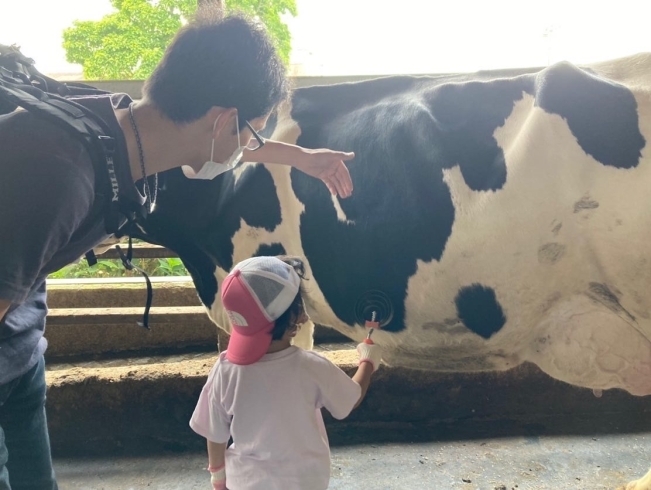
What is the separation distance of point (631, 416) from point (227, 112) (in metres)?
2.33

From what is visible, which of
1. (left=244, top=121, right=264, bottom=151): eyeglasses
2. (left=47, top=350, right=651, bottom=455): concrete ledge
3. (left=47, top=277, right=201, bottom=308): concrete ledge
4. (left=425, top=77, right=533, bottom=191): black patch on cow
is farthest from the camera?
(left=47, top=277, right=201, bottom=308): concrete ledge

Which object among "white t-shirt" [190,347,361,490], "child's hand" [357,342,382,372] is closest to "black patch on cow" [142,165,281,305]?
"child's hand" [357,342,382,372]

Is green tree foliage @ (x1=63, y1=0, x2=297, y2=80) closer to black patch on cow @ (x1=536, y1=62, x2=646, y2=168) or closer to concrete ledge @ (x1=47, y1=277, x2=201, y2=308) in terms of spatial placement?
concrete ledge @ (x1=47, y1=277, x2=201, y2=308)

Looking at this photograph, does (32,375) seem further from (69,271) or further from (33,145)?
(69,271)

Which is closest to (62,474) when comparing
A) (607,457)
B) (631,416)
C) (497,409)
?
(497,409)

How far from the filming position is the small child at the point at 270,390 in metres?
1.08

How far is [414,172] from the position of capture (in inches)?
56.4

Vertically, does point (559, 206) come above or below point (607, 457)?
above

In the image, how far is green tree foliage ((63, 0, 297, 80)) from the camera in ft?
13.5

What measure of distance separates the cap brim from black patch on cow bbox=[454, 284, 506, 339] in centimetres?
57

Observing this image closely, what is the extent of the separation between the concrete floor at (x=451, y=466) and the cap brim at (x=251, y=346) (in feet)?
3.85

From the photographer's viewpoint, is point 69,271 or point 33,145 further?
point 69,271

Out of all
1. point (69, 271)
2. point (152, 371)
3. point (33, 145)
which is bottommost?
point (69, 271)

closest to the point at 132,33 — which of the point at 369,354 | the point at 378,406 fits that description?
the point at 378,406
